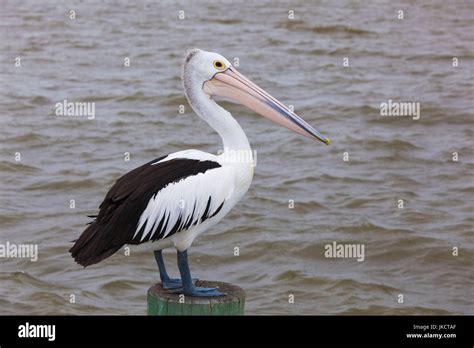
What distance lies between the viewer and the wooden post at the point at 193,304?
536 centimetres

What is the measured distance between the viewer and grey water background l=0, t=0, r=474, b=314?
9258 mm

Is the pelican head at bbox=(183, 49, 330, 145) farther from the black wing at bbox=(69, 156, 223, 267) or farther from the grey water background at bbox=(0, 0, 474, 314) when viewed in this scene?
the grey water background at bbox=(0, 0, 474, 314)

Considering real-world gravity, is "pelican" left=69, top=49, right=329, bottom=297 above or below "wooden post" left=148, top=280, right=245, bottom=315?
above

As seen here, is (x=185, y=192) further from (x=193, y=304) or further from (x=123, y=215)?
(x=193, y=304)

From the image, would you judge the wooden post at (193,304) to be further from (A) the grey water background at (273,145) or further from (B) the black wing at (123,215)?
(A) the grey water background at (273,145)

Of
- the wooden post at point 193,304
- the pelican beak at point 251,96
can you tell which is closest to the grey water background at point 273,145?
the pelican beak at point 251,96

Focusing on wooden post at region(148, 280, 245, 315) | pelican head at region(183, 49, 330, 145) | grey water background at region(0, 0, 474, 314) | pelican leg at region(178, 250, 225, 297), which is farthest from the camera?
grey water background at region(0, 0, 474, 314)

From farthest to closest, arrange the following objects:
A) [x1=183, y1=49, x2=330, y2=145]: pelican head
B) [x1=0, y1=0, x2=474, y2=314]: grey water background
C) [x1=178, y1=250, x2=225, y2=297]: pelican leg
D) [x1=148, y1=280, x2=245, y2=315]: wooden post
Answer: [x1=0, y1=0, x2=474, y2=314]: grey water background, [x1=183, y1=49, x2=330, y2=145]: pelican head, [x1=178, y1=250, x2=225, y2=297]: pelican leg, [x1=148, y1=280, x2=245, y2=315]: wooden post

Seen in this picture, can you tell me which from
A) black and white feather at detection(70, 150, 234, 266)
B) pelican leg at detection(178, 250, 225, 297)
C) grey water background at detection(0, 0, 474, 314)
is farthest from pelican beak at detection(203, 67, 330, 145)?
grey water background at detection(0, 0, 474, 314)

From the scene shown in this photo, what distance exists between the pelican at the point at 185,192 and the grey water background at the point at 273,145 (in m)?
2.92

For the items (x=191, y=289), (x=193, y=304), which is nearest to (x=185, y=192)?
(x=191, y=289)

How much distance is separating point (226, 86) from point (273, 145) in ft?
19.5

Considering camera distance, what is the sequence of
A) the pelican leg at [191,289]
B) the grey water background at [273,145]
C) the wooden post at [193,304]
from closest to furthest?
the wooden post at [193,304] → the pelican leg at [191,289] → the grey water background at [273,145]

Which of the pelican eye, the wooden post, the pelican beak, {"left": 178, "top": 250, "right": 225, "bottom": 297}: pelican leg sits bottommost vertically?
the wooden post
